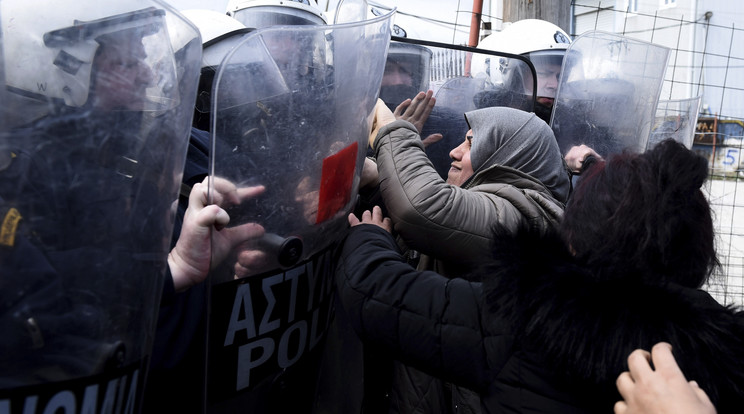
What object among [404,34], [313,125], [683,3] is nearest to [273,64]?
[313,125]

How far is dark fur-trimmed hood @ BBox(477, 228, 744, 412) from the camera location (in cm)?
105

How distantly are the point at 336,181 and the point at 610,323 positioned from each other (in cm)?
59

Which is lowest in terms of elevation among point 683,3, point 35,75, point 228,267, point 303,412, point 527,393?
point 303,412

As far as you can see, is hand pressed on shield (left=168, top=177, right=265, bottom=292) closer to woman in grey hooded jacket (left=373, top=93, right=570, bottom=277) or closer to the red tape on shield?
the red tape on shield

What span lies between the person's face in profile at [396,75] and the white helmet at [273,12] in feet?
5.74

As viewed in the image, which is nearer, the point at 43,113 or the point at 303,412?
the point at 43,113

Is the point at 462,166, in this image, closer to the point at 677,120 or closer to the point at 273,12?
the point at 677,120

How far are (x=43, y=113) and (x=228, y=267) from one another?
1.48 ft

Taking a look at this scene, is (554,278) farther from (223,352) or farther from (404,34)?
(404,34)

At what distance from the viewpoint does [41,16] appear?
85 cm

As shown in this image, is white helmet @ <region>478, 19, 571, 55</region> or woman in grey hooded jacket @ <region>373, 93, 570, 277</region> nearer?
woman in grey hooded jacket @ <region>373, 93, 570, 277</region>

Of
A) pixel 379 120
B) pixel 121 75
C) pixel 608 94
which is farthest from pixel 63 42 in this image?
pixel 608 94

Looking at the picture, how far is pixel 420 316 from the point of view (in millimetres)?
1276

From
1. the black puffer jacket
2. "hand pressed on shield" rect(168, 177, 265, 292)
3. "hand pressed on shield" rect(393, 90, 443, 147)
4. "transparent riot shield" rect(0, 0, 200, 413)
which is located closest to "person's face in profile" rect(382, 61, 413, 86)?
"hand pressed on shield" rect(393, 90, 443, 147)
